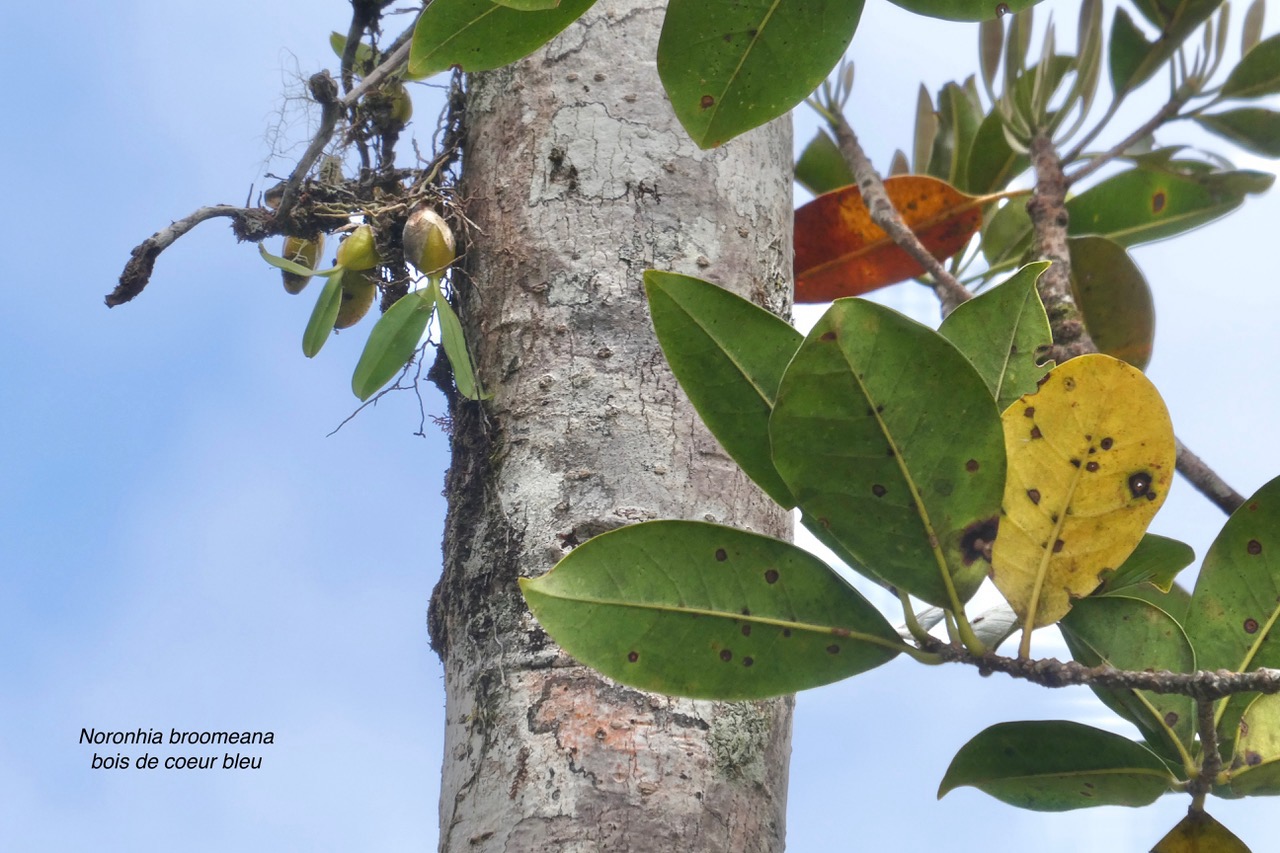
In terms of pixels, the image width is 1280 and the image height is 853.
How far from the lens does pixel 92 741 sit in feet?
6.38

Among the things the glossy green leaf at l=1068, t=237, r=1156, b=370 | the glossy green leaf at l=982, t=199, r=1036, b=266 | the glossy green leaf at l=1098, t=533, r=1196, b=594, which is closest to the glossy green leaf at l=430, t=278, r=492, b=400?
the glossy green leaf at l=1098, t=533, r=1196, b=594

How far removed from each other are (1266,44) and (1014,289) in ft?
4.14

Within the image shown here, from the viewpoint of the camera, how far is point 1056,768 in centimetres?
73

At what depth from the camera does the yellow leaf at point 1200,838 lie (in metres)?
0.71

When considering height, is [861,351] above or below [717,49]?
below

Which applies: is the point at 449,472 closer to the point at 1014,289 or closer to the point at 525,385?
the point at 525,385

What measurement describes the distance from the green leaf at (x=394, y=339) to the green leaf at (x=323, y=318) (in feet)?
0.35

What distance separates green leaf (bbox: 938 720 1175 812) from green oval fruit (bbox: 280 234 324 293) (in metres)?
0.93

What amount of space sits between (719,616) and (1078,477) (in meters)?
0.22

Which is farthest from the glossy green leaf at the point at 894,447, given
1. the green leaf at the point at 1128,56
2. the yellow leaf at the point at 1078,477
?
the green leaf at the point at 1128,56

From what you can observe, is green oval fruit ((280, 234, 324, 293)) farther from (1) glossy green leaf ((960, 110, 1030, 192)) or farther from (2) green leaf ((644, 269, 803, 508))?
(1) glossy green leaf ((960, 110, 1030, 192))

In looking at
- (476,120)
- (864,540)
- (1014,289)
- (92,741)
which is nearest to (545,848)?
(864,540)

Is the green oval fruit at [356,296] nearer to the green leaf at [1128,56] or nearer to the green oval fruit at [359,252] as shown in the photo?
the green oval fruit at [359,252]

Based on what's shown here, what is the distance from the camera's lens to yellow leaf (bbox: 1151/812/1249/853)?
0.71 m
